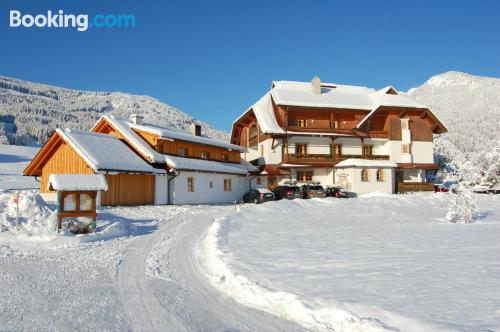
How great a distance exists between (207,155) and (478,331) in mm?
31606

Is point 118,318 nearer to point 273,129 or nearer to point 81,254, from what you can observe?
point 81,254

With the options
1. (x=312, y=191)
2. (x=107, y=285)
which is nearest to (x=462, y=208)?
(x=312, y=191)

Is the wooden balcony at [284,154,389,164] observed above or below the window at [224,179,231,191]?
above

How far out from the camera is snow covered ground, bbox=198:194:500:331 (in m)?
5.79

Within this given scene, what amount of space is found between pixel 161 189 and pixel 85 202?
13.1 metres

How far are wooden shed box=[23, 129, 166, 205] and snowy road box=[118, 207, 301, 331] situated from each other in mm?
14406

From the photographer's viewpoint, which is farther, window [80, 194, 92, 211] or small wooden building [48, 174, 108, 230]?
window [80, 194, 92, 211]

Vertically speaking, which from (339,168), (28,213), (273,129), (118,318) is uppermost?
(273,129)

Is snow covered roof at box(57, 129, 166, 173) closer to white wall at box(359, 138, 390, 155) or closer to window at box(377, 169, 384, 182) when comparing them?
window at box(377, 169, 384, 182)

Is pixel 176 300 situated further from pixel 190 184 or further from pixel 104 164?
pixel 190 184

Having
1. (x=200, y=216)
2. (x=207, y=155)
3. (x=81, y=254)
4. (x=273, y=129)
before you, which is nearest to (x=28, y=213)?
(x=81, y=254)

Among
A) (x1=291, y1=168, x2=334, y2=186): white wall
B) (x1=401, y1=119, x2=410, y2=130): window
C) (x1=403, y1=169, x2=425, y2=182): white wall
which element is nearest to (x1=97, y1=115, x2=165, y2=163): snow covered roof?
(x1=291, y1=168, x2=334, y2=186): white wall

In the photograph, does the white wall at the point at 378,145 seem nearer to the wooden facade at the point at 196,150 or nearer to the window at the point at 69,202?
the wooden facade at the point at 196,150

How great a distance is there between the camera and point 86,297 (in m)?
7.09
